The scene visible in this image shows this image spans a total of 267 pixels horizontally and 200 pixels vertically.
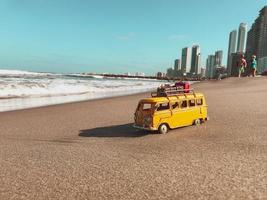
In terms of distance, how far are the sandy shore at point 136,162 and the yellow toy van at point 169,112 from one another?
332 millimetres

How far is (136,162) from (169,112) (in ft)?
11.2

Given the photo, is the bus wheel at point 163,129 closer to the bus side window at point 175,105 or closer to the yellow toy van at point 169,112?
the yellow toy van at point 169,112

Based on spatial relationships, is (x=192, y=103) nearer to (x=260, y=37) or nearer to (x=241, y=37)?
(x=260, y=37)

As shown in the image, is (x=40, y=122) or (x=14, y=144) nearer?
(x=14, y=144)

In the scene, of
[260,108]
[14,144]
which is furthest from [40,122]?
[260,108]

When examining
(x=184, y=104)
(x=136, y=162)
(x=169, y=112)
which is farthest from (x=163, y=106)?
(x=136, y=162)

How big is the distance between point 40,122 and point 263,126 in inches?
388

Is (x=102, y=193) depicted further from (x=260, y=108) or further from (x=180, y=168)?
(x=260, y=108)

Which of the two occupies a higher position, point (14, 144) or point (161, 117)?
point (161, 117)

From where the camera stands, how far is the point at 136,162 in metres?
6.96

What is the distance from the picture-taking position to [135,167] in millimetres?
6629

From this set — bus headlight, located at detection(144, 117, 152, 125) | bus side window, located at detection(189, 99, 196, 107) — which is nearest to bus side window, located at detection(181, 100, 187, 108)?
bus side window, located at detection(189, 99, 196, 107)

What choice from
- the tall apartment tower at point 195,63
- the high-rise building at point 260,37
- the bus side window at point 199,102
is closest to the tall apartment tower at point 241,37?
the tall apartment tower at point 195,63

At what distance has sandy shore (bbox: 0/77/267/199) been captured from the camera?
5402mm
